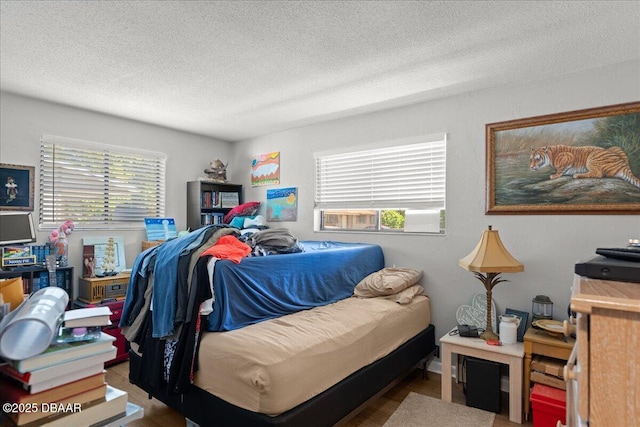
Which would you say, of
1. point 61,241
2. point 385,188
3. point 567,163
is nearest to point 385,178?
point 385,188

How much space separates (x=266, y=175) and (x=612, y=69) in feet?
11.5

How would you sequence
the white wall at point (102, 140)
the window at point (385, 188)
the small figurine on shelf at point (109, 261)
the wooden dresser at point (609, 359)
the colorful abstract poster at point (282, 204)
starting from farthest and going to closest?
the colorful abstract poster at point (282, 204) → the small figurine on shelf at point (109, 261) → the window at point (385, 188) → the white wall at point (102, 140) → the wooden dresser at point (609, 359)

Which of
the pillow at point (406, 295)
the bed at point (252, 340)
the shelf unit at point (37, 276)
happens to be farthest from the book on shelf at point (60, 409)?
the shelf unit at point (37, 276)

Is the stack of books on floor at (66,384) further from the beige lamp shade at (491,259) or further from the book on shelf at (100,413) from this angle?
the beige lamp shade at (491,259)

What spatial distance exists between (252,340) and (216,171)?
10.3ft

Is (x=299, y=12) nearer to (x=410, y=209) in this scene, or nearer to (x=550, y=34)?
(x=550, y=34)

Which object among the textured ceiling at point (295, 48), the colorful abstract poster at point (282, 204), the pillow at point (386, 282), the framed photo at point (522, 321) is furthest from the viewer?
the colorful abstract poster at point (282, 204)

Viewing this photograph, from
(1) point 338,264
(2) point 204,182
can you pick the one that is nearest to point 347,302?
(1) point 338,264

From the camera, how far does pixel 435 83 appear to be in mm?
2865

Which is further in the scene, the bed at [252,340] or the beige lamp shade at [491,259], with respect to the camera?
the beige lamp shade at [491,259]

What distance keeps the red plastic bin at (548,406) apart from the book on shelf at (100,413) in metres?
2.32

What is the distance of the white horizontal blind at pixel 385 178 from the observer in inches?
129

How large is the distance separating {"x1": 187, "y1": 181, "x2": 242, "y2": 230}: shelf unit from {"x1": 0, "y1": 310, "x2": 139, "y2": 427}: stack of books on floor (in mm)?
3618

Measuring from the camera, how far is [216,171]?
15.0 feet
